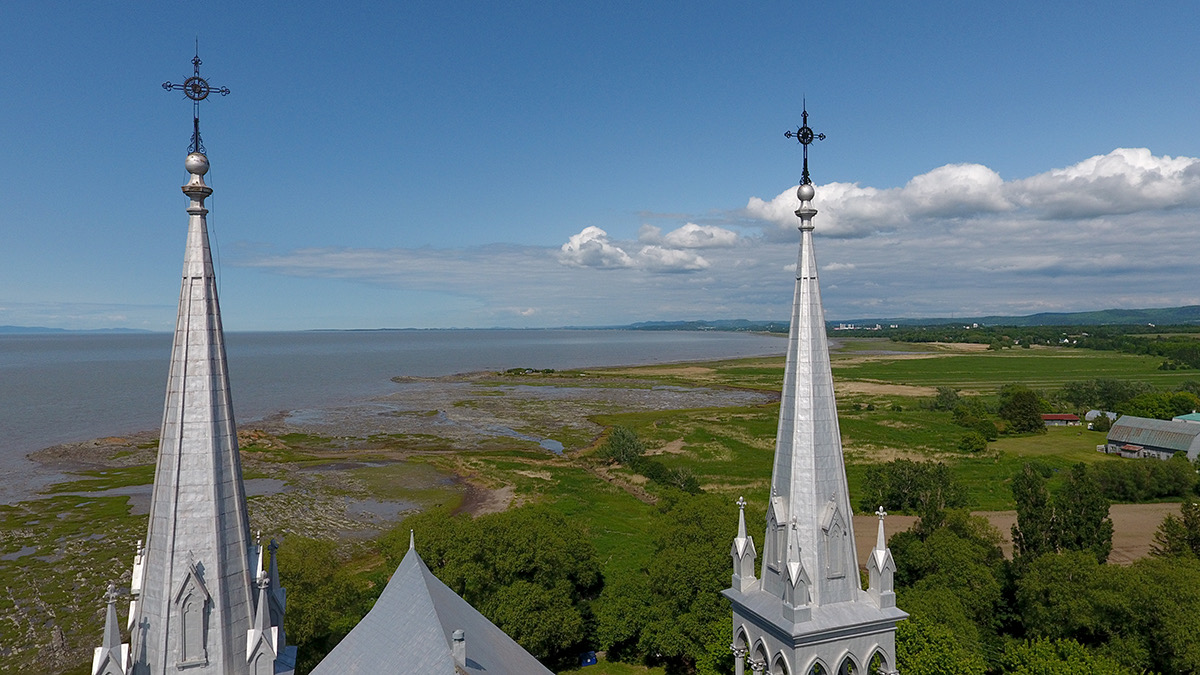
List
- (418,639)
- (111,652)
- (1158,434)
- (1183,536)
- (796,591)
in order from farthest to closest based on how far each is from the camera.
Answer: (1158,434) < (1183,536) < (418,639) < (796,591) < (111,652)

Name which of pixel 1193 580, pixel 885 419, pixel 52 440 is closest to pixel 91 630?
pixel 1193 580

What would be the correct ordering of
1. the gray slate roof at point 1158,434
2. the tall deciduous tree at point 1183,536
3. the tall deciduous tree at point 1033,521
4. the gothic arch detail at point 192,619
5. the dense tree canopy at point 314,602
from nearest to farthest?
the gothic arch detail at point 192,619
the dense tree canopy at point 314,602
the tall deciduous tree at point 1183,536
the tall deciduous tree at point 1033,521
the gray slate roof at point 1158,434

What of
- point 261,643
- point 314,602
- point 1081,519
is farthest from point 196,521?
point 1081,519

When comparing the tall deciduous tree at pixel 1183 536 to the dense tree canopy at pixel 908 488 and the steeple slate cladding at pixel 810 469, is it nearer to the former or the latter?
the dense tree canopy at pixel 908 488

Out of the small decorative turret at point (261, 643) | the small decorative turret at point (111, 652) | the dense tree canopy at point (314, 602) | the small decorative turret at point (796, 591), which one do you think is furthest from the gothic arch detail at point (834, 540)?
the dense tree canopy at point (314, 602)

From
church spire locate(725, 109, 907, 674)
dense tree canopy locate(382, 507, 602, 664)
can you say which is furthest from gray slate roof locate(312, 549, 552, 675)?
dense tree canopy locate(382, 507, 602, 664)

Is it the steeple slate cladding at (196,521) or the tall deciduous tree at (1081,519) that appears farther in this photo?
the tall deciduous tree at (1081,519)

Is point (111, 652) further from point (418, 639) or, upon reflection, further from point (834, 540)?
point (834, 540)
